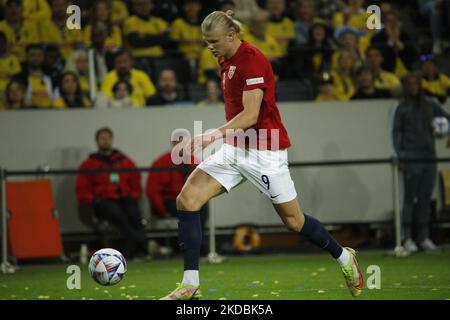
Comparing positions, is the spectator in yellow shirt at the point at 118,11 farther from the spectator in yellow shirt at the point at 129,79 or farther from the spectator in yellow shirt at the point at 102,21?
the spectator in yellow shirt at the point at 129,79

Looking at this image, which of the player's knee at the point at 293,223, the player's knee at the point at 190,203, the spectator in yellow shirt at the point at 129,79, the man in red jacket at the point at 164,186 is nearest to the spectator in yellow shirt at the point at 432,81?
the man in red jacket at the point at 164,186

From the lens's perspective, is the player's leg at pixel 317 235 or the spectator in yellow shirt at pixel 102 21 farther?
the spectator in yellow shirt at pixel 102 21

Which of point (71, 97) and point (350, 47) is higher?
point (350, 47)

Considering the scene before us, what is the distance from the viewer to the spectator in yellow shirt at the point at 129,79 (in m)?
15.2

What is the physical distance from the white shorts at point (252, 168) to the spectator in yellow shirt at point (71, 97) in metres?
7.09

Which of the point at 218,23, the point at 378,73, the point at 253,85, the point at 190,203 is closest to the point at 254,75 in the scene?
the point at 253,85

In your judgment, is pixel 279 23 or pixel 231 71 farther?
pixel 279 23

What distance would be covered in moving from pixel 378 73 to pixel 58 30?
502 cm

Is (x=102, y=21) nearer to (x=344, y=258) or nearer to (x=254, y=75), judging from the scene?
(x=254, y=75)

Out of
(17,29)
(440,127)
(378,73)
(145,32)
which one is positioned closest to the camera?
(440,127)

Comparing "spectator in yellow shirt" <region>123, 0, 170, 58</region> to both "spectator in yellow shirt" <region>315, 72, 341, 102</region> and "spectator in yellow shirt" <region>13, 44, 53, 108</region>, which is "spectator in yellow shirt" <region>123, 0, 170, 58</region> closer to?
"spectator in yellow shirt" <region>13, 44, 53, 108</region>

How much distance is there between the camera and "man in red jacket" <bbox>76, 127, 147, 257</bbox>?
1430 centimetres

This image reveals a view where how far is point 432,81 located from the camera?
51.7 ft
